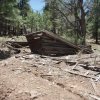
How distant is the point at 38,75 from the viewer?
34.3 feet

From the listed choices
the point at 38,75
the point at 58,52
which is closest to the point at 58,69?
the point at 38,75

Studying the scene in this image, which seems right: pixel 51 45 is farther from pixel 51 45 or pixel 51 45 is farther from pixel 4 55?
pixel 4 55

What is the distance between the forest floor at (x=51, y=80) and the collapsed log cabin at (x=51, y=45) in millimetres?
3569

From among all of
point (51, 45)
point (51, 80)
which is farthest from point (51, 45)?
point (51, 80)

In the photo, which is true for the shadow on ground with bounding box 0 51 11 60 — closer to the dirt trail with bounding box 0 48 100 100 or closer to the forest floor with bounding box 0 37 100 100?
the forest floor with bounding box 0 37 100 100

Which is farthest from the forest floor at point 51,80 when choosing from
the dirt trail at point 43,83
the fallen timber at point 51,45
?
the fallen timber at point 51,45

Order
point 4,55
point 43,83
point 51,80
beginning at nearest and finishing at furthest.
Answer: point 43,83, point 51,80, point 4,55

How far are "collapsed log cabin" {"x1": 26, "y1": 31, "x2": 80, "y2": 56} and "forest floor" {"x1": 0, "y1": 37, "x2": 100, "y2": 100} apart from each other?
3569 millimetres

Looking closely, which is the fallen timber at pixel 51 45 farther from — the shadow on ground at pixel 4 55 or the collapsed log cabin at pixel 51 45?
the shadow on ground at pixel 4 55

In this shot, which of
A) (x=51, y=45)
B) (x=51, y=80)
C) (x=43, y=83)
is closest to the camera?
(x=43, y=83)

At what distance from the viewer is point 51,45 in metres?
17.0

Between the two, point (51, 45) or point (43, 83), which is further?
point (51, 45)

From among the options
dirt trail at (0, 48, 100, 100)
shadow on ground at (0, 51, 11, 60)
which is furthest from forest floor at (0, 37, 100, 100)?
shadow on ground at (0, 51, 11, 60)

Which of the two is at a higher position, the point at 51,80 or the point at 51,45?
the point at 51,45
